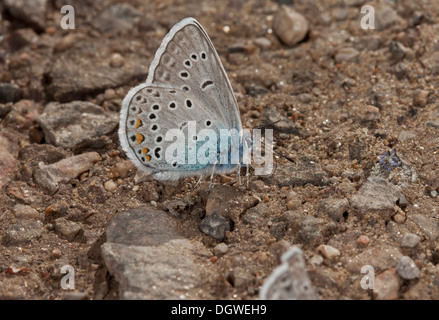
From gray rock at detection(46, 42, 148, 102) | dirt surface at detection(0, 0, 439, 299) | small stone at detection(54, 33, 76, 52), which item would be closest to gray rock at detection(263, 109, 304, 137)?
dirt surface at detection(0, 0, 439, 299)

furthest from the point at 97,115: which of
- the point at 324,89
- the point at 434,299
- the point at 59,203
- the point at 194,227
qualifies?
the point at 434,299

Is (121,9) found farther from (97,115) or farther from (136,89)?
(136,89)

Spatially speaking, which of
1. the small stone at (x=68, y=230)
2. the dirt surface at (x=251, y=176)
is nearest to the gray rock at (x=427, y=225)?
the dirt surface at (x=251, y=176)

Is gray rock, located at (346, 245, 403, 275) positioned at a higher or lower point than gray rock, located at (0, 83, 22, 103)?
lower

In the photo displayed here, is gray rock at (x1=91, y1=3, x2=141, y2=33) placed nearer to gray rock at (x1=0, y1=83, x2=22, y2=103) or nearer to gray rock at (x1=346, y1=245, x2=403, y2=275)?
gray rock at (x1=0, y1=83, x2=22, y2=103)

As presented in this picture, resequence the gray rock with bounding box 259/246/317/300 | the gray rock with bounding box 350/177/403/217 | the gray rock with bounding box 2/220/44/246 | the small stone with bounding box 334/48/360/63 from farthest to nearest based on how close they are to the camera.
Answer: the small stone with bounding box 334/48/360/63 → the gray rock with bounding box 2/220/44/246 → the gray rock with bounding box 350/177/403/217 → the gray rock with bounding box 259/246/317/300

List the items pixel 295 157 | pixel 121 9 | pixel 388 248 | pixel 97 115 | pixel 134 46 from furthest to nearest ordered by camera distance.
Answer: pixel 121 9
pixel 134 46
pixel 97 115
pixel 295 157
pixel 388 248
